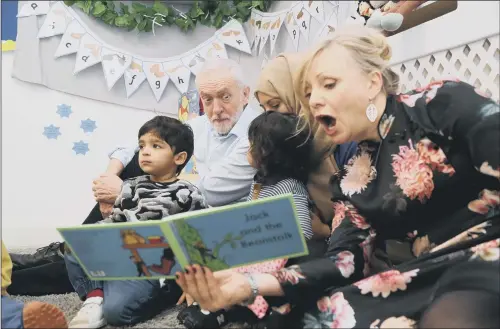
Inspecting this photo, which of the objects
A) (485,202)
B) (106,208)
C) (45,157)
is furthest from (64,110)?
(485,202)

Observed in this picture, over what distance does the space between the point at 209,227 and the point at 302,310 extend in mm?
264

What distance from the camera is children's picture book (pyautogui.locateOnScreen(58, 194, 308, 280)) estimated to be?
2.56 feet

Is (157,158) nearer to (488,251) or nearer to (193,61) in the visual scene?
(488,251)

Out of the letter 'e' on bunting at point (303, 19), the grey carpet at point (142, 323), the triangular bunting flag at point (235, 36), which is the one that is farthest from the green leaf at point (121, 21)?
the grey carpet at point (142, 323)

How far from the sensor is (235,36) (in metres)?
2.83

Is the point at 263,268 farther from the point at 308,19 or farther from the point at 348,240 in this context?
the point at 308,19

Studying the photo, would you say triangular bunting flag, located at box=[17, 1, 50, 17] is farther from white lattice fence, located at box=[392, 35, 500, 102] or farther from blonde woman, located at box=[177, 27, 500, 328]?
blonde woman, located at box=[177, 27, 500, 328]

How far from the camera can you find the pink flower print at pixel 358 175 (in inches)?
37.6

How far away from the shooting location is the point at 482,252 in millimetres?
784

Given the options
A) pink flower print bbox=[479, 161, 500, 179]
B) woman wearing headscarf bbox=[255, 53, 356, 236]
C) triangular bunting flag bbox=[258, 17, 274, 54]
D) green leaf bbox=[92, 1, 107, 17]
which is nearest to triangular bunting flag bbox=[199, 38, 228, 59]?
triangular bunting flag bbox=[258, 17, 274, 54]

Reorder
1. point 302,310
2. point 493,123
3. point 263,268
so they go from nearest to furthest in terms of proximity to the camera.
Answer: point 493,123
point 302,310
point 263,268

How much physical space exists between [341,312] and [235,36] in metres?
2.24

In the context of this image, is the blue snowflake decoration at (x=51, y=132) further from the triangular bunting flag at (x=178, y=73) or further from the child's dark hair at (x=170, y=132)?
the child's dark hair at (x=170, y=132)

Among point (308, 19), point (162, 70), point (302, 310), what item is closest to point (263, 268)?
point (302, 310)
